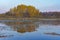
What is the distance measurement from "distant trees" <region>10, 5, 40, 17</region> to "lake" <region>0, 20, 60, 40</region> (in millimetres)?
123

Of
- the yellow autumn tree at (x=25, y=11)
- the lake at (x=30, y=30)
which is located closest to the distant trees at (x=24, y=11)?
the yellow autumn tree at (x=25, y=11)

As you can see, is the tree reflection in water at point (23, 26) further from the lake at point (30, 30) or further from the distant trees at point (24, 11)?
the distant trees at point (24, 11)

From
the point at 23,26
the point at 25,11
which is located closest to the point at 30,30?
the point at 23,26

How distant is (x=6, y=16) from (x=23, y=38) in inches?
16.8

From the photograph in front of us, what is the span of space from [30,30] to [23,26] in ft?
0.41

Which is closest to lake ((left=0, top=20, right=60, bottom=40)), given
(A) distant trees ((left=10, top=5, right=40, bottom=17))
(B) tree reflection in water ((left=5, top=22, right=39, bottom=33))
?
(B) tree reflection in water ((left=5, top=22, right=39, bottom=33))

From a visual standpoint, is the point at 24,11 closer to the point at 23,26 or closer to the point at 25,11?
the point at 25,11

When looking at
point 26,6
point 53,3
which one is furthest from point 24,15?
point 53,3

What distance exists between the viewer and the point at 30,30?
2.34 meters

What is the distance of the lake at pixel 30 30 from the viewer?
2.28 m

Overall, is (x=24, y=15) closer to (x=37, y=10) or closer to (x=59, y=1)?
(x=37, y=10)

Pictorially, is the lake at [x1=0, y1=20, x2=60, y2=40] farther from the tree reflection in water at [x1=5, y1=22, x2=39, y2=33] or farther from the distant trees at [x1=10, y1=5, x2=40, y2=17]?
the distant trees at [x1=10, y1=5, x2=40, y2=17]

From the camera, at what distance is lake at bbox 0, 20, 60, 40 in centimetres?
228

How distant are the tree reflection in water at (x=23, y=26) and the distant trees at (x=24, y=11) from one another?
13 centimetres
